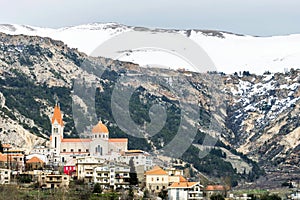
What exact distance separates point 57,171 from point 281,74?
92.6 m

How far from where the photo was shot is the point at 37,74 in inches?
4838

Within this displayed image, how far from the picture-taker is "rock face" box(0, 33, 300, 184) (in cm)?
10938

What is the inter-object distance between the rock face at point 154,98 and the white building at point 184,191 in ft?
91.0

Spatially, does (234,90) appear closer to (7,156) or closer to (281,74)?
(281,74)

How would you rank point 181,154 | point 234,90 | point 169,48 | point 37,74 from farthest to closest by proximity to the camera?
point 169,48
point 234,90
point 37,74
point 181,154

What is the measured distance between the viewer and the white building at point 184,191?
70312 millimetres

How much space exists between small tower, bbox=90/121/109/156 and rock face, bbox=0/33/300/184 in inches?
355

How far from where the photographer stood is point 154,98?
134 metres

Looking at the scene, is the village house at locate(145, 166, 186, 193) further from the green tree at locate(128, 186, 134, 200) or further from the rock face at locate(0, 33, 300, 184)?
the rock face at locate(0, 33, 300, 184)

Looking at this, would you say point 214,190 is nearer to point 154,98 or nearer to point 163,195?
point 163,195

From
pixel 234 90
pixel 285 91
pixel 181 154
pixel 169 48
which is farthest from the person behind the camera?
pixel 169 48

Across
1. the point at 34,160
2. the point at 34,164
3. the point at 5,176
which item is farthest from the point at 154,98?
the point at 5,176

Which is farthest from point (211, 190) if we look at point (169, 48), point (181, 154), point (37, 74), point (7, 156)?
point (169, 48)

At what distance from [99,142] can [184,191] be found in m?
20.2
